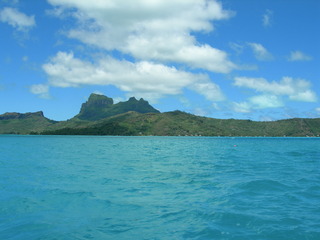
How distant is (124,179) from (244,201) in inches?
639

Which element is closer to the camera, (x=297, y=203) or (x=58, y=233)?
(x=58, y=233)

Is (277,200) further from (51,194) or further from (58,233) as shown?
(51,194)

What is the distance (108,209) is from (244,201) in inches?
429

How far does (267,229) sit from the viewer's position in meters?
15.4

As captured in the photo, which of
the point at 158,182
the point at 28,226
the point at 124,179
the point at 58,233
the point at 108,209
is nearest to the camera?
the point at 58,233

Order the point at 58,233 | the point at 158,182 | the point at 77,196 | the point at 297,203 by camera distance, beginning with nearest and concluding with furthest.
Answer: the point at 58,233 < the point at 297,203 < the point at 77,196 < the point at 158,182

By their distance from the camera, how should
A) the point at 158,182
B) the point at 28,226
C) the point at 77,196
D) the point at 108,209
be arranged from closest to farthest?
1. the point at 28,226
2. the point at 108,209
3. the point at 77,196
4. the point at 158,182

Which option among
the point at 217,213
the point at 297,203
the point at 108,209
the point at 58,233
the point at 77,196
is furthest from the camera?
the point at 77,196

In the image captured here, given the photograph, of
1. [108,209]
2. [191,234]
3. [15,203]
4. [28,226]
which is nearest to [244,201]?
[191,234]

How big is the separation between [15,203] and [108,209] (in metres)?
8.00

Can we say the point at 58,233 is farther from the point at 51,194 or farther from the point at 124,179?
the point at 124,179

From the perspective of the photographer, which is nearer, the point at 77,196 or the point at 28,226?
the point at 28,226

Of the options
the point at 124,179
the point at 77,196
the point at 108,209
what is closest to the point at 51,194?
the point at 77,196

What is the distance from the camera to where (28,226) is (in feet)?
52.7
